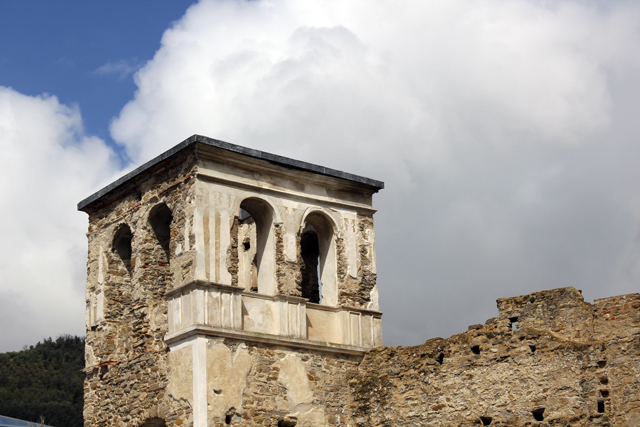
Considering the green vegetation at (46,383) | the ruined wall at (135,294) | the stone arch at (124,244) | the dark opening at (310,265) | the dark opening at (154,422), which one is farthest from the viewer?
the green vegetation at (46,383)

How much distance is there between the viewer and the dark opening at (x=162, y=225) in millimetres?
16391

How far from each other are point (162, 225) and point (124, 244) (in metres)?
1.28

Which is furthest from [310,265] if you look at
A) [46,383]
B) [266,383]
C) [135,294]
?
[46,383]

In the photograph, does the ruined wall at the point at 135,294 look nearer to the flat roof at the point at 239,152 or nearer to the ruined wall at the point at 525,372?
the flat roof at the point at 239,152

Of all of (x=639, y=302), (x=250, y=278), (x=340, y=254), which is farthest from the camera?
(x=250, y=278)

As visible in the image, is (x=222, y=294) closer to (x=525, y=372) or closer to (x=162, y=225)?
(x=162, y=225)

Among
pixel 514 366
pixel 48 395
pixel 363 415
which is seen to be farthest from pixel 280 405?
pixel 48 395

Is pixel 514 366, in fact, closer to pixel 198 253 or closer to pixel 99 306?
pixel 198 253

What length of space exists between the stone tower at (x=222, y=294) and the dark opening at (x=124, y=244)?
0.07 feet

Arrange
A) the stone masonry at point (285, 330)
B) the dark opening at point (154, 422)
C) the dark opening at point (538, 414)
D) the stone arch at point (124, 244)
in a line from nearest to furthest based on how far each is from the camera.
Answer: the dark opening at point (538, 414), the stone masonry at point (285, 330), the dark opening at point (154, 422), the stone arch at point (124, 244)

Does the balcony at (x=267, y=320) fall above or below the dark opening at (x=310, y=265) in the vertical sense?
below

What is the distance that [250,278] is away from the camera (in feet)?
62.1

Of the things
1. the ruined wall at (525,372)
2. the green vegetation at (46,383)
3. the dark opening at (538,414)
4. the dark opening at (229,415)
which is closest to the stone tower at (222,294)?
the dark opening at (229,415)

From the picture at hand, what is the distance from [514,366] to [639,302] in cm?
192
